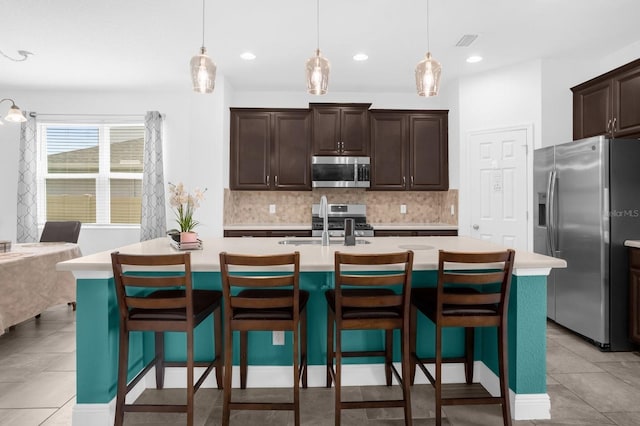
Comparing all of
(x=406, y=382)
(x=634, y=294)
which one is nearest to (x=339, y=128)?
(x=634, y=294)

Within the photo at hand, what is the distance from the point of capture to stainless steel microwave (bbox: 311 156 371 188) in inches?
199

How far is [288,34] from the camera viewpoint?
366 cm

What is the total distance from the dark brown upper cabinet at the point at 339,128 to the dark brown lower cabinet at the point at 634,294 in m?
3.03

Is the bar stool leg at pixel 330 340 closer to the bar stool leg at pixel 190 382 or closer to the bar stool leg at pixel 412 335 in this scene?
the bar stool leg at pixel 412 335

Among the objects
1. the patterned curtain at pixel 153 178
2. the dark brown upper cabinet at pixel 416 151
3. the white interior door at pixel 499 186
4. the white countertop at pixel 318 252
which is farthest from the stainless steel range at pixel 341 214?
the white countertop at pixel 318 252

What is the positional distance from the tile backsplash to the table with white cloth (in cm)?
212

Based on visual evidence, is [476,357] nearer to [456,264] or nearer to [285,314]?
[456,264]

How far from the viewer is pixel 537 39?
12.5 feet

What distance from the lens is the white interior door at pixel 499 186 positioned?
4430 millimetres

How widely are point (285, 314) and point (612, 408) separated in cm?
200

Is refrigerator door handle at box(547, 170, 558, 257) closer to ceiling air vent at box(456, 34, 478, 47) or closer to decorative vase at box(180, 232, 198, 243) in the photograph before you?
ceiling air vent at box(456, 34, 478, 47)

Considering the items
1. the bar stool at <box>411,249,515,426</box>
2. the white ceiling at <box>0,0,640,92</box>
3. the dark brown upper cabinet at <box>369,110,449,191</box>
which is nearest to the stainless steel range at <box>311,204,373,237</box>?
the dark brown upper cabinet at <box>369,110,449,191</box>

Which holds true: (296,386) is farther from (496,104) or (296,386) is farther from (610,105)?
(496,104)

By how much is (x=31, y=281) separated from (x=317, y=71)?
3.07 m
